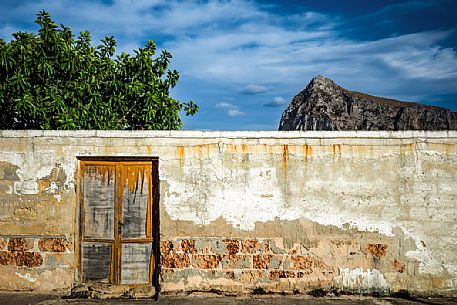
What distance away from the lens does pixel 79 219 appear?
5.50 meters

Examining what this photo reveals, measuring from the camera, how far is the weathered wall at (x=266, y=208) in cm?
538

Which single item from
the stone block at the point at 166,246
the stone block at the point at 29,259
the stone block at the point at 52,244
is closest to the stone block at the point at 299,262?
the stone block at the point at 166,246

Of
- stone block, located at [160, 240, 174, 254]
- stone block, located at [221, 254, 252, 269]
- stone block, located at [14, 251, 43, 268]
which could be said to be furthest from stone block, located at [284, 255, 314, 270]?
stone block, located at [14, 251, 43, 268]

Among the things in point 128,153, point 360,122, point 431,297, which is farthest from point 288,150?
point 360,122

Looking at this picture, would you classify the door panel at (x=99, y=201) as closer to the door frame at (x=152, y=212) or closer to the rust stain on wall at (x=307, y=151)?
the door frame at (x=152, y=212)

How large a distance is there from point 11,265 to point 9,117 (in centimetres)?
443

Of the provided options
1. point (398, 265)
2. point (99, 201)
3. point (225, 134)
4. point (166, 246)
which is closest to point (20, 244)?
point (99, 201)

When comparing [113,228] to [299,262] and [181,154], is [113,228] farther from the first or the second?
[299,262]

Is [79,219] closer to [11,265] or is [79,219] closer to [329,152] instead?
[11,265]

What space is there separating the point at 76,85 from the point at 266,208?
17.6ft

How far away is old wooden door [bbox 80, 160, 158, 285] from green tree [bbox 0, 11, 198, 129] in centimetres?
304

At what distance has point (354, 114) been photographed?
17.7 m

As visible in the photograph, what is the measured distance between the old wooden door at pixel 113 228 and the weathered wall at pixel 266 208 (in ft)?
0.60

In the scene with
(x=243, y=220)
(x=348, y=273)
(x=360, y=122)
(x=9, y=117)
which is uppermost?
(x=360, y=122)
